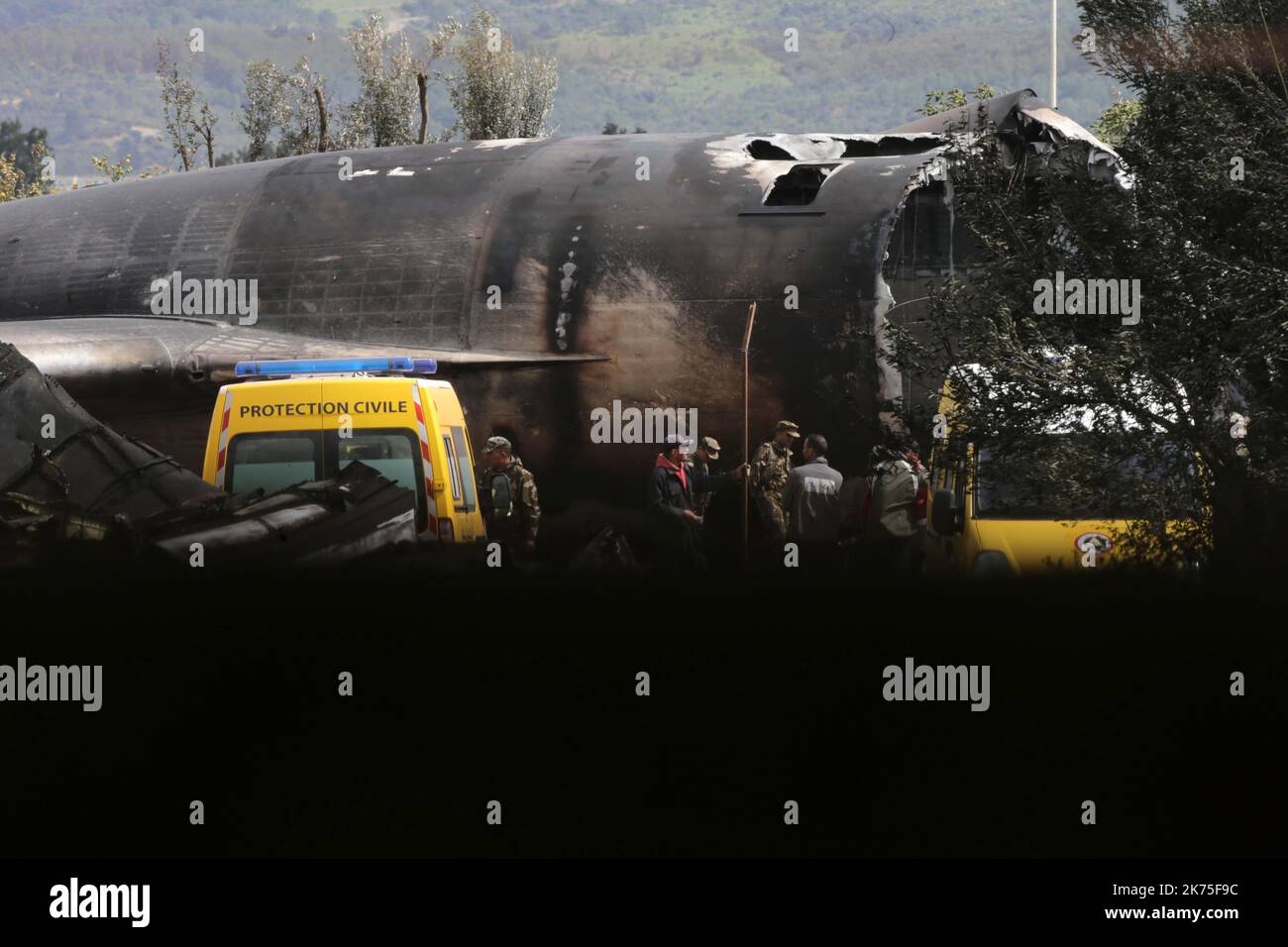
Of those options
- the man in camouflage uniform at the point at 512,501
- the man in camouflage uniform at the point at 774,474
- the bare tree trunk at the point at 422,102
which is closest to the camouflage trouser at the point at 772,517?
the man in camouflage uniform at the point at 774,474

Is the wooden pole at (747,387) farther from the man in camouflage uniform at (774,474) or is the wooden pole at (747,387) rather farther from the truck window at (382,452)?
the truck window at (382,452)

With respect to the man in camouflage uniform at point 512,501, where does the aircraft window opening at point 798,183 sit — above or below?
above

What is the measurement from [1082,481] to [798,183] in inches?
315

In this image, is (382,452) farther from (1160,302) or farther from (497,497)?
(1160,302)

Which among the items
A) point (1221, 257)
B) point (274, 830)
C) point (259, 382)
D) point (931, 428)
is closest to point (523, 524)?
point (259, 382)

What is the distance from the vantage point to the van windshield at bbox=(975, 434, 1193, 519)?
1187 centimetres

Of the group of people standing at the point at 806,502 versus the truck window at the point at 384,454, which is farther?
the group of people standing at the point at 806,502

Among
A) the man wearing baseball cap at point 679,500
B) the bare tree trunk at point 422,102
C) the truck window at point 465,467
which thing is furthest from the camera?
the bare tree trunk at point 422,102

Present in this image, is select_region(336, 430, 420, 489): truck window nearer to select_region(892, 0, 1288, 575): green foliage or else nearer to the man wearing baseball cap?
the man wearing baseball cap

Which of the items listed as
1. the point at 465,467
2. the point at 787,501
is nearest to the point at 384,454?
the point at 465,467

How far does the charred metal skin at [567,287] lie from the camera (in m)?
18.0

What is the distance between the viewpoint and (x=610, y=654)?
6098 mm
